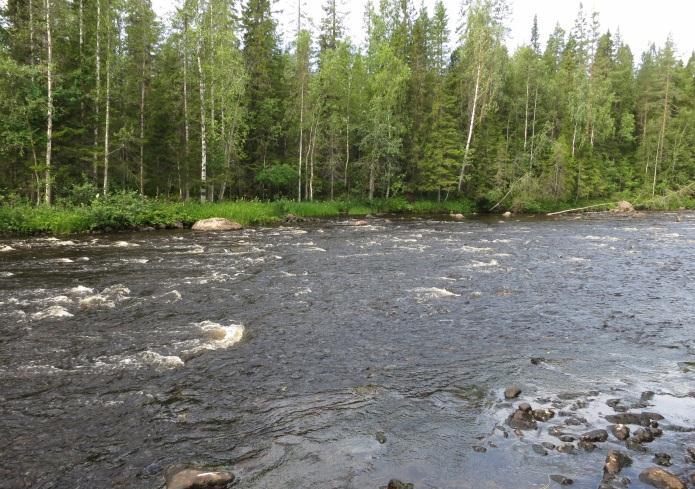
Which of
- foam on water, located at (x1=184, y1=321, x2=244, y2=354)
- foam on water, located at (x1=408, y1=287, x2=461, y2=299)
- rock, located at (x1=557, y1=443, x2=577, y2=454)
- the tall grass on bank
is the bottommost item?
foam on water, located at (x1=184, y1=321, x2=244, y2=354)

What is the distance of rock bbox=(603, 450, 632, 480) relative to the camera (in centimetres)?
475

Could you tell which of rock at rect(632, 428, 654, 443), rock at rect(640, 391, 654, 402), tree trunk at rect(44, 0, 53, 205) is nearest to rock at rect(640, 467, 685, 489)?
rock at rect(632, 428, 654, 443)

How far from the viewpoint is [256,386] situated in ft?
23.0

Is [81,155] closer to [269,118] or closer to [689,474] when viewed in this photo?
[269,118]

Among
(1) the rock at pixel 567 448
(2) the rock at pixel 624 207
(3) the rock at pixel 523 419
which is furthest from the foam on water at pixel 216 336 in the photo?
(2) the rock at pixel 624 207

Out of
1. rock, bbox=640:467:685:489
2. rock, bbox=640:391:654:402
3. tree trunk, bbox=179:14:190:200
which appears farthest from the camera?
tree trunk, bbox=179:14:190:200

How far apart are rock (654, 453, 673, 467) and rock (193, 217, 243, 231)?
87.5 feet

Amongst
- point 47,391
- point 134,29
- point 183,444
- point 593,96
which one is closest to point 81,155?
point 134,29

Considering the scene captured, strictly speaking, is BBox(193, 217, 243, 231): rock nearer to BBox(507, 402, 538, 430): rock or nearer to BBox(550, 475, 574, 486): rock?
BBox(507, 402, 538, 430): rock

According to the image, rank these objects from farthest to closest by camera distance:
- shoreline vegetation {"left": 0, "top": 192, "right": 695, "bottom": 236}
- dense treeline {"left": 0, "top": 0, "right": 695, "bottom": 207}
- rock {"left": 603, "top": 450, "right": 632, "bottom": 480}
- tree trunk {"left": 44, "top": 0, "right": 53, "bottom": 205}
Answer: dense treeline {"left": 0, "top": 0, "right": 695, "bottom": 207} < tree trunk {"left": 44, "top": 0, "right": 53, "bottom": 205} < shoreline vegetation {"left": 0, "top": 192, "right": 695, "bottom": 236} < rock {"left": 603, "top": 450, "right": 632, "bottom": 480}

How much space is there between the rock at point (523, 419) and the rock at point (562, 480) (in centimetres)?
97

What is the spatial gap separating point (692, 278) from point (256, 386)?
14.6m

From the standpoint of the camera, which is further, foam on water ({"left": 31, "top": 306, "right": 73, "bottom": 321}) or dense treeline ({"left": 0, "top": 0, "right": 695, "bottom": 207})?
dense treeline ({"left": 0, "top": 0, "right": 695, "bottom": 207})

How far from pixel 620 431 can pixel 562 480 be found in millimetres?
1320
